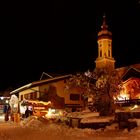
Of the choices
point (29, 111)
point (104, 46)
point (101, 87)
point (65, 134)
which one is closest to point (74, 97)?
point (104, 46)

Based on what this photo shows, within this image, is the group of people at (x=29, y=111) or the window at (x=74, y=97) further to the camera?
the window at (x=74, y=97)

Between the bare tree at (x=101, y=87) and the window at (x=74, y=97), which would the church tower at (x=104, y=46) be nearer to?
the window at (x=74, y=97)

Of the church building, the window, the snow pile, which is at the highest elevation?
the church building

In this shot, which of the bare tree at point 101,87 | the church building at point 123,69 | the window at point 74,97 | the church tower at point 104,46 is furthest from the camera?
the church tower at point 104,46

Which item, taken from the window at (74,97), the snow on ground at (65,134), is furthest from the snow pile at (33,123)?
the window at (74,97)

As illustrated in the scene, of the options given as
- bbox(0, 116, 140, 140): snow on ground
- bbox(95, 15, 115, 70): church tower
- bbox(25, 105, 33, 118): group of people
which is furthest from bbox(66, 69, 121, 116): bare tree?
bbox(95, 15, 115, 70): church tower

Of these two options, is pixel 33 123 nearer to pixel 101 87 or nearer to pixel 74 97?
pixel 101 87

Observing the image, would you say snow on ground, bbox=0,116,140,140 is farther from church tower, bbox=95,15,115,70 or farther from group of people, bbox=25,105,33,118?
church tower, bbox=95,15,115,70

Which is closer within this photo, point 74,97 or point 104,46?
point 74,97

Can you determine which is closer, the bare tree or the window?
the bare tree

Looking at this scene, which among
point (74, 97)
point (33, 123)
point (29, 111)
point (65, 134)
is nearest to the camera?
point (65, 134)

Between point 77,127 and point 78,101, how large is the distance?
2013 cm

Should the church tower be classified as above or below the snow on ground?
above

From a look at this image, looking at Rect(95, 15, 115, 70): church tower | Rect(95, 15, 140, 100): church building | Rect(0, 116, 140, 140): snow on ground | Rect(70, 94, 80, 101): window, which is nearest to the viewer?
Rect(0, 116, 140, 140): snow on ground
